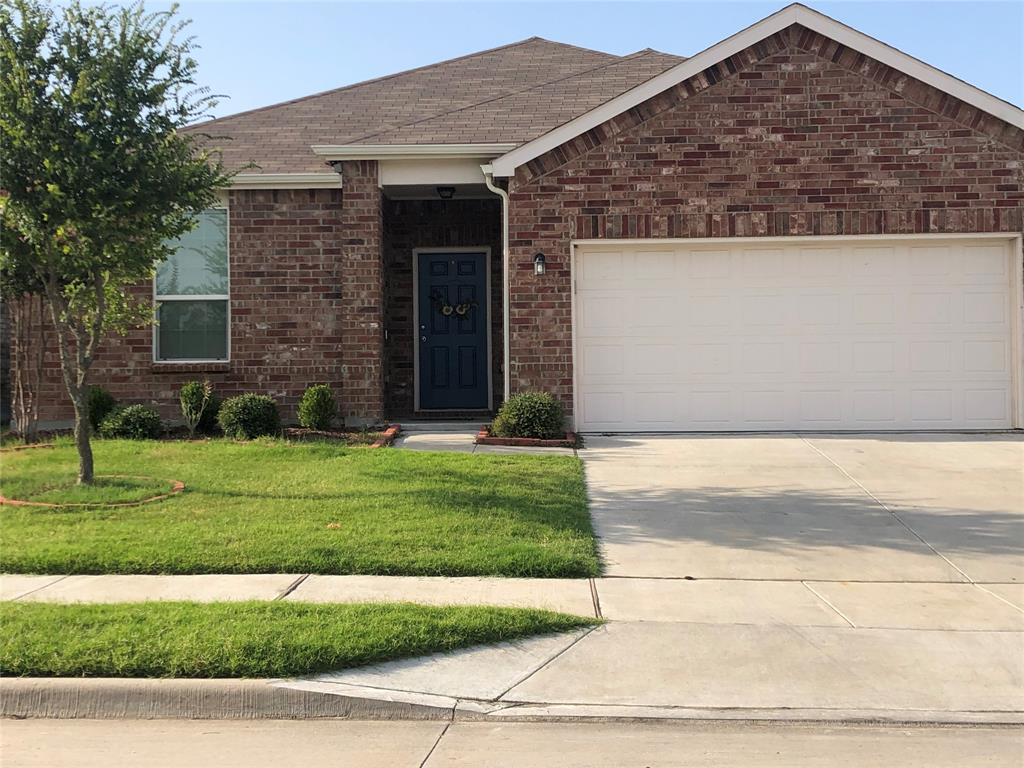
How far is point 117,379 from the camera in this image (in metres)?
12.7

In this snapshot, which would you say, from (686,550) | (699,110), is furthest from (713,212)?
(686,550)

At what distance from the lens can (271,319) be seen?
41.7 feet

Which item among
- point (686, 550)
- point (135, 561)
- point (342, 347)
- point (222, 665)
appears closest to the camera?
point (222, 665)

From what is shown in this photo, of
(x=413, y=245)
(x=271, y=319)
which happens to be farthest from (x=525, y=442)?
(x=413, y=245)

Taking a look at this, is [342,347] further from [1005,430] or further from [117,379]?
[1005,430]

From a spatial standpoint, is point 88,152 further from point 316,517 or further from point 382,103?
point 382,103

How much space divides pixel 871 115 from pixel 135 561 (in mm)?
10364

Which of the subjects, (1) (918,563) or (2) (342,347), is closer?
(1) (918,563)

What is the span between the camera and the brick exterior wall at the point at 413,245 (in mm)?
14016

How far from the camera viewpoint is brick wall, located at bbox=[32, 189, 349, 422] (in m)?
12.7

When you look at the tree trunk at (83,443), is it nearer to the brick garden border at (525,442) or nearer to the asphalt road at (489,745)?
the brick garden border at (525,442)

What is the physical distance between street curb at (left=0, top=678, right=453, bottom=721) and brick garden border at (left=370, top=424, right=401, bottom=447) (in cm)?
657

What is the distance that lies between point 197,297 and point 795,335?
8.37 m

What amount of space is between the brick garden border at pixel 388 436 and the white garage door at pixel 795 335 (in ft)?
8.02
